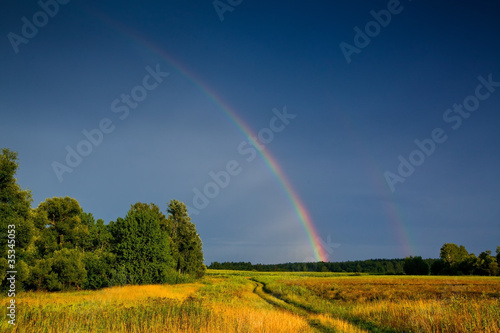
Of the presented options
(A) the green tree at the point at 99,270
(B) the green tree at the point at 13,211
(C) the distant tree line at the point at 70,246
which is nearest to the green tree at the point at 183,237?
(C) the distant tree line at the point at 70,246

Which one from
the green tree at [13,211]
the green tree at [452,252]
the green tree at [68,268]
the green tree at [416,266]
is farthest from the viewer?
the green tree at [452,252]

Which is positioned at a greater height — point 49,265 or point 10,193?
point 10,193

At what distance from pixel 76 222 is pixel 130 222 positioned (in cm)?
563

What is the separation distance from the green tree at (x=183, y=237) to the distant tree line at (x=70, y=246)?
1200 cm

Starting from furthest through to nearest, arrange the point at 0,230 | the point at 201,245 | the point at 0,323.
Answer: the point at 201,245, the point at 0,230, the point at 0,323

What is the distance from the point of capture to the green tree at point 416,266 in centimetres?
11794

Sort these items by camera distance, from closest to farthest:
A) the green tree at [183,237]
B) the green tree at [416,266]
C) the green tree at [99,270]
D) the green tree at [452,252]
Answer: the green tree at [99,270] → the green tree at [183,237] → the green tree at [416,266] → the green tree at [452,252]

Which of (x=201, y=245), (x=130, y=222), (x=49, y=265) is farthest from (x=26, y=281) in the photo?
(x=201, y=245)

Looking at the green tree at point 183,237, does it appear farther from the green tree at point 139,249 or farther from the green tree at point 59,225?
the green tree at point 59,225

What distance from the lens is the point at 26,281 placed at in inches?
1047

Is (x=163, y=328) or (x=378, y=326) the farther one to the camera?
(x=378, y=326)

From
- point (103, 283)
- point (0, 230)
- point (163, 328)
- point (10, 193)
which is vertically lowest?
point (103, 283)

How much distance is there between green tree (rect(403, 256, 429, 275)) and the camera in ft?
387

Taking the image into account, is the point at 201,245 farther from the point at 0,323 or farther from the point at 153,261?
the point at 0,323
